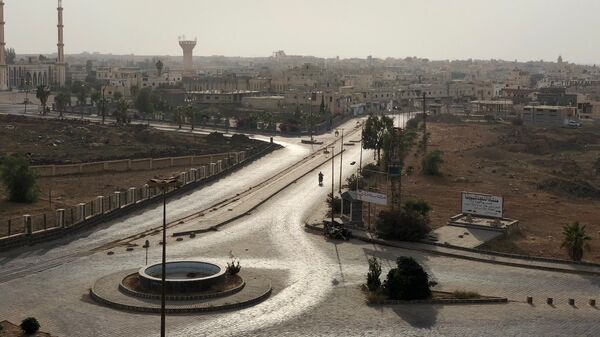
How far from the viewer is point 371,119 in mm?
60062

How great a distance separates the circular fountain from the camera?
24.1m

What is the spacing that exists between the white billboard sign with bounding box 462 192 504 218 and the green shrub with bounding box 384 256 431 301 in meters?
11.1

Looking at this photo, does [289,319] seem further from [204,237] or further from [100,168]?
[100,168]

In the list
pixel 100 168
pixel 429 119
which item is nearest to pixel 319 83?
pixel 429 119

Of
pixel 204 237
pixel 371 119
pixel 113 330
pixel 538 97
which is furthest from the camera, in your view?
pixel 538 97

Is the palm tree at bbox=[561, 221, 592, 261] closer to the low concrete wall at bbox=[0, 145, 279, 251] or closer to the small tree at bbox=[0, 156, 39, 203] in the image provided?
the low concrete wall at bbox=[0, 145, 279, 251]

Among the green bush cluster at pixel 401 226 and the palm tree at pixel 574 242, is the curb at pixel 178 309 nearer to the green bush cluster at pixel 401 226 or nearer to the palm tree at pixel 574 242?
the green bush cluster at pixel 401 226

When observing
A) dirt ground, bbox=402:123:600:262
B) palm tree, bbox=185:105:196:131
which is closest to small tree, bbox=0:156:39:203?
dirt ground, bbox=402:123:600:262

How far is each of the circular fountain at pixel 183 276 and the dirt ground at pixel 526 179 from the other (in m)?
11.9

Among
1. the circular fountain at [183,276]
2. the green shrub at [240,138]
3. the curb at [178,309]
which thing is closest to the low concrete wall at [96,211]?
the circular fountain at [183,276]

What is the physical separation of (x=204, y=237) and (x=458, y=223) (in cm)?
1104

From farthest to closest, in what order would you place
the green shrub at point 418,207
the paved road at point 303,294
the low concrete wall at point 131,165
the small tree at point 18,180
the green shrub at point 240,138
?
the green shrub at point 240,138
the low concrete wall at point 131,165
the small tree at point 18,180
the green shrub at point 418,207
the paved road at point 303,294

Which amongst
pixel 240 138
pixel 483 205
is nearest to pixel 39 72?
pixel 240 138

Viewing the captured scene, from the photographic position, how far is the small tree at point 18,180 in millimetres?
38844
